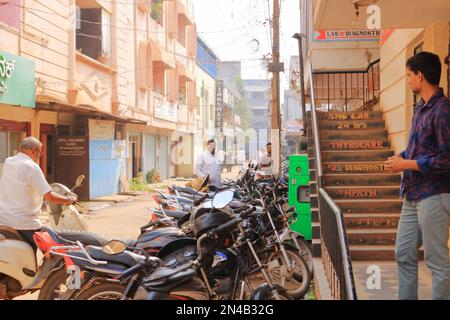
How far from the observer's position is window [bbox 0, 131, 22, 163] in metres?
12.1

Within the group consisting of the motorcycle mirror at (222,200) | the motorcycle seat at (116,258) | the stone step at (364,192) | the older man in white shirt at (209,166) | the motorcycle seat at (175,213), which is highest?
the older man in white shirt at (209,166)

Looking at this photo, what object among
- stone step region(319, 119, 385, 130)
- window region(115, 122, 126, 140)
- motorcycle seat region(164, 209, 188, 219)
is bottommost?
motorcycle seat region(164, 209, 188, 219)

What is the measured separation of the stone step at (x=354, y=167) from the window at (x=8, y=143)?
8.19m

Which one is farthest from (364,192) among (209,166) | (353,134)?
(209,166)

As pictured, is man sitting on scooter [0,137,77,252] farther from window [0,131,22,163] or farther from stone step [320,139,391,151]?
window [0,131,22,163]

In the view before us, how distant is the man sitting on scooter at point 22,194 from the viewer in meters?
4.81

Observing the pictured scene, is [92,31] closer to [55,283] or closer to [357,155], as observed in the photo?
[357,155]

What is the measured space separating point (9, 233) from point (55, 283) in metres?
0.88

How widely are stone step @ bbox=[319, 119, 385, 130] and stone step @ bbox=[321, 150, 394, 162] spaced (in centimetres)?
77

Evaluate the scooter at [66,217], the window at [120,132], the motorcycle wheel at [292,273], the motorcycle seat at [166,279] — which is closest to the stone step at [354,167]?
the motorcycle wheel at [292,273]

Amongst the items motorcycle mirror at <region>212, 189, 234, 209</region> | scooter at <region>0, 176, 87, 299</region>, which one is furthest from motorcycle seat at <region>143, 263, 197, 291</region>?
scooter at <region>0, 176, 87, 299</region>

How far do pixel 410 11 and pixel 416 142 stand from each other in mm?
3094

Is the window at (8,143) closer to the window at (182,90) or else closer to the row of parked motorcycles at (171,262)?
the row of parked motorcycles at (171,262)

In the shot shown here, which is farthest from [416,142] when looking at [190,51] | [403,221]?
[190,51]
